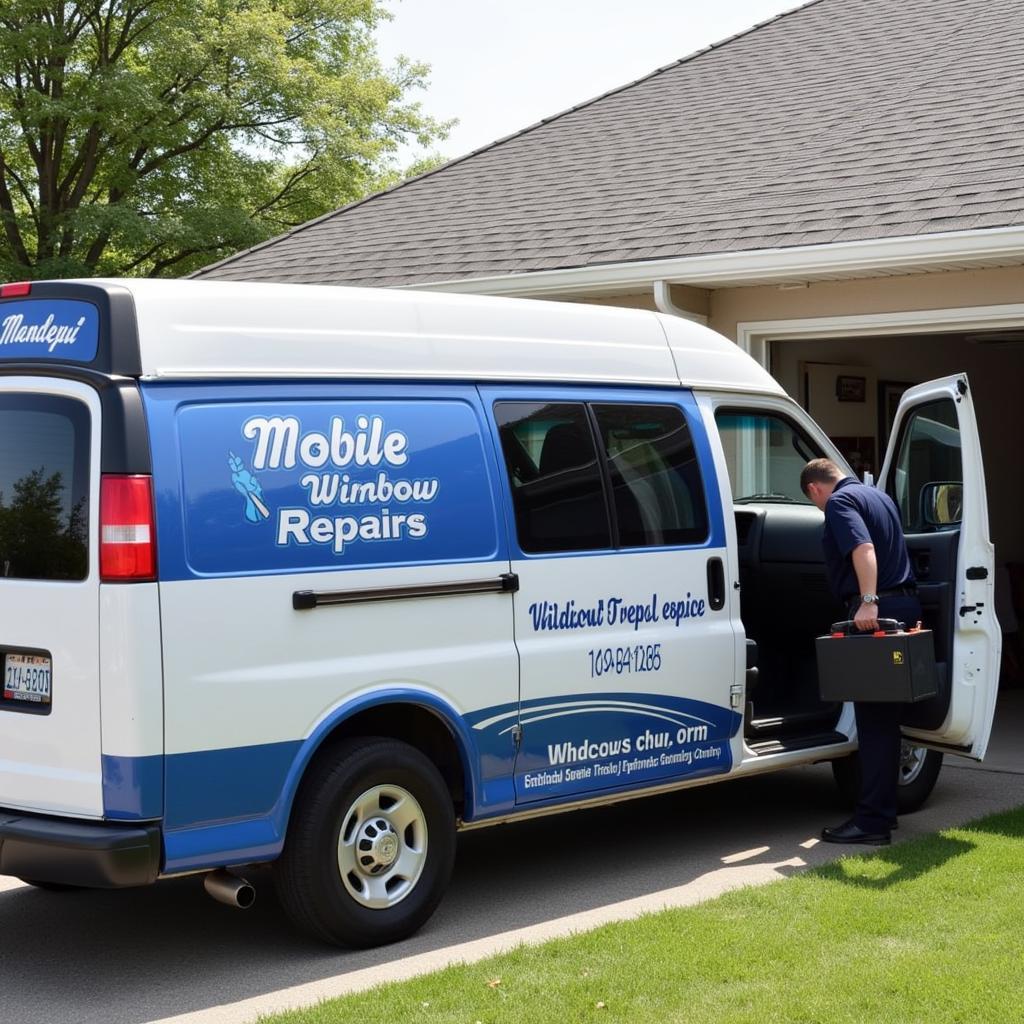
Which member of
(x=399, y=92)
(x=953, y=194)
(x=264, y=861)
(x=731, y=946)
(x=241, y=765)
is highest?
(x=399, y=92)

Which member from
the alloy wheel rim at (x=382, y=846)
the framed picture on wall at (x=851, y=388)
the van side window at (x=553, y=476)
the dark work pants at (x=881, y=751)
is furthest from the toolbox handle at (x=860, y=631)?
the framed picture on wall at (x=851, y=388)

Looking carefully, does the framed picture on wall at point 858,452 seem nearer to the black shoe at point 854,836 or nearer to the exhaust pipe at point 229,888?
the black shoe at point 854,836

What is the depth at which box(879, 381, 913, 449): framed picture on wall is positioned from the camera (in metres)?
12.4

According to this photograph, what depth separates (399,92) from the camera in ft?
96.0

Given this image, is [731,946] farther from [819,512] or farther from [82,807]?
[819,512]

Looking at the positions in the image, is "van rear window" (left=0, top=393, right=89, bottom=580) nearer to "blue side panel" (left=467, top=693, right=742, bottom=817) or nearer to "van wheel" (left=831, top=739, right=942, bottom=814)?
"blue side panel" (left=467, top=693, right=742, bottom=817)

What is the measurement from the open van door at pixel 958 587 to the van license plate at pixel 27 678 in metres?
3.94

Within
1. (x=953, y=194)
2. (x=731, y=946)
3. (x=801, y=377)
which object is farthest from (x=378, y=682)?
(x=801, y=377)

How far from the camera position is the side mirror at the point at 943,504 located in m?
7.22

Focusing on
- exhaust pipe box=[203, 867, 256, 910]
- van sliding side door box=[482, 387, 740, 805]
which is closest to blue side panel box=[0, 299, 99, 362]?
van sliding side door box=[482, 387, 740, 805]

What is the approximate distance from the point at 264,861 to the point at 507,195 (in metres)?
8.57

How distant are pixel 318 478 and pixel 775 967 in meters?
2.26

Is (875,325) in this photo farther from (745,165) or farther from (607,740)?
(607,740)

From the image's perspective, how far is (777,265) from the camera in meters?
9.57
